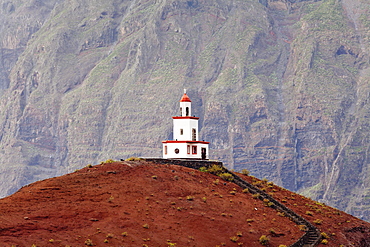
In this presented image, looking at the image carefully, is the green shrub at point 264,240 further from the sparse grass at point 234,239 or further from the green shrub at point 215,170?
the green shrub at point 215,170

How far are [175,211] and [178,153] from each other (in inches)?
809

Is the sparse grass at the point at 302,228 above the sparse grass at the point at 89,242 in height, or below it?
above

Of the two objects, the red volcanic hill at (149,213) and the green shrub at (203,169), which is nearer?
the red volcanic hill at (149,213)

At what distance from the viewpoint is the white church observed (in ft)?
424

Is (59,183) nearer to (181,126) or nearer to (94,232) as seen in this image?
(94,232)

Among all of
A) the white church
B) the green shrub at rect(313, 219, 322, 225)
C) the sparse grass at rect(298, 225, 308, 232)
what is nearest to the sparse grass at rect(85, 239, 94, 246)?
the sparse grass at rect(298, 225, 308, 232)

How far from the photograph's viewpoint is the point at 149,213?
106938 millimetres

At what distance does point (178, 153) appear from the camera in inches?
5094

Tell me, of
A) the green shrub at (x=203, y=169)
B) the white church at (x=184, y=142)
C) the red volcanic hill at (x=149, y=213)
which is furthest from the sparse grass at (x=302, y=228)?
the white church at (x=184, y=142)

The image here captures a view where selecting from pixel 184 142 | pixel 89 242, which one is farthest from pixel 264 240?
pixel 184 142

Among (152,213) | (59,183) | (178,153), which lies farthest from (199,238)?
(178,153)

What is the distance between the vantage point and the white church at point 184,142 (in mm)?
129375

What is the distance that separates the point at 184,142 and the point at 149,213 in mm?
23258

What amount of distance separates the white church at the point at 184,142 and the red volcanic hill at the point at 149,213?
18.6ft
